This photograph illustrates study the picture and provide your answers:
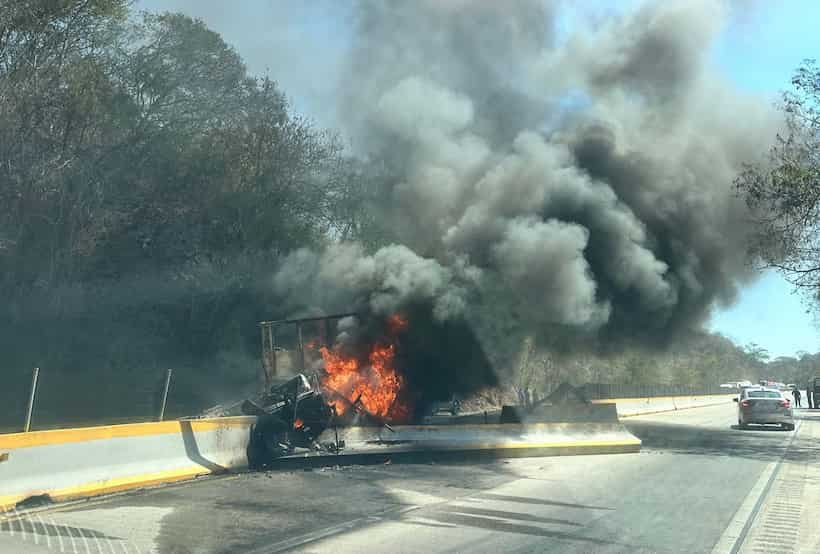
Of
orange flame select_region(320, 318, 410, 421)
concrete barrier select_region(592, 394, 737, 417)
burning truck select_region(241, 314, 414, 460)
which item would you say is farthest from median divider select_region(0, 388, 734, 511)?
concrete barrier select_region(592, 394, 737, 417)

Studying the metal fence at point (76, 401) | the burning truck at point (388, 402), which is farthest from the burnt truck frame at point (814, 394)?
the metal fence at point (76, 401)

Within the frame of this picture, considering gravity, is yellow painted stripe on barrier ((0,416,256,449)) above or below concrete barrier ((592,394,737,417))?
above

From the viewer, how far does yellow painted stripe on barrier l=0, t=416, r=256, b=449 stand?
902 centimetres

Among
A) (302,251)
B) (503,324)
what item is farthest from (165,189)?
(503,324)

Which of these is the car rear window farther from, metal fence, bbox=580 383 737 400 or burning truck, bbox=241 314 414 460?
burning truck, bbox=241 314 414 460

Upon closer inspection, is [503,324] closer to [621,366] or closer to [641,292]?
[641,292]

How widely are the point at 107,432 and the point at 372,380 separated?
897cm

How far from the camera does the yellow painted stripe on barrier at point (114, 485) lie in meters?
8.77

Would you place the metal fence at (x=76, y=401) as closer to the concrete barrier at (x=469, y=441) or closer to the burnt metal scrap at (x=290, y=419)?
the burnt metal scrap at (x=290, y=419)

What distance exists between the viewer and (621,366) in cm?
6156

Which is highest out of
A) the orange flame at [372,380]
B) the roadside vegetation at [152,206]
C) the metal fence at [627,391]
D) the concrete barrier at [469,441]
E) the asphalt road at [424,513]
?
the roadside vegetation at [152,206]

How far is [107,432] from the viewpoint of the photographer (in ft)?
→ 33.3

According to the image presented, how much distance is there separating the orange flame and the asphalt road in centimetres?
412

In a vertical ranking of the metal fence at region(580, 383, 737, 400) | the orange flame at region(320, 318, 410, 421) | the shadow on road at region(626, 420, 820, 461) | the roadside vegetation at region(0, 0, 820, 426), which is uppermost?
the roadside vegetation at region(0, 0, 820, 426)
